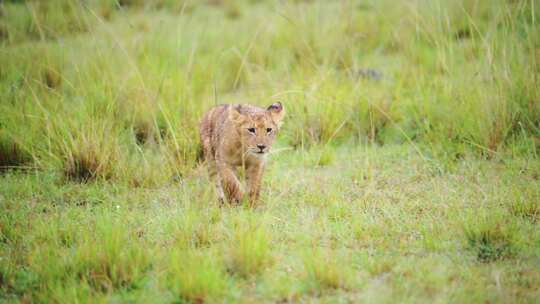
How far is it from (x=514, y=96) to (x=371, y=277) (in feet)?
9.55

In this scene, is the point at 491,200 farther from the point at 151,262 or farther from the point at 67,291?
the point at 67,291

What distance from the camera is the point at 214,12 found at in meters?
11.4

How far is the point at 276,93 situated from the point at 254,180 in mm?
2326

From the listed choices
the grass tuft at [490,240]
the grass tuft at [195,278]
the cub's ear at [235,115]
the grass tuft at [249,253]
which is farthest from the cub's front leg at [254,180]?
the grass tuft at [490,240]

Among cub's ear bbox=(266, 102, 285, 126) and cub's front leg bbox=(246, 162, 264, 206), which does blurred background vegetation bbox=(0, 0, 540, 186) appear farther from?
cub's front leg bbox=(246, 162, 264, 206)

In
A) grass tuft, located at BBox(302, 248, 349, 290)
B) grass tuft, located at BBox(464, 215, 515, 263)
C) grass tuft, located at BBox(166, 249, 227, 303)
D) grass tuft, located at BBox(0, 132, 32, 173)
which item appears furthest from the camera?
grass tuft, located at BBox(0, 132, 32, 173)

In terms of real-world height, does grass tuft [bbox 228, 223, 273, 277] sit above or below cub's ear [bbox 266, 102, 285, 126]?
below

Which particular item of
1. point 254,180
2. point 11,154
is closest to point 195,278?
point 254,180

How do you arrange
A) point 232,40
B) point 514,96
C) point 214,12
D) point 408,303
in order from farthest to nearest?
1. point 214,12
2. point 232,40
3. point 514,96
4. point 408,303

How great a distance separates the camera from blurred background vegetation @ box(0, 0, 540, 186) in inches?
227

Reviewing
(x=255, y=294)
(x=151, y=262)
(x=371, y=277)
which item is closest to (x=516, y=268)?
(x=371, y=277)

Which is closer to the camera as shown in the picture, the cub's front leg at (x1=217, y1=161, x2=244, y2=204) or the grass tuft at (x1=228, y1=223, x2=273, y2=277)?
the grass tuft at (x1=228, y1=223, x2=273, y2=277)

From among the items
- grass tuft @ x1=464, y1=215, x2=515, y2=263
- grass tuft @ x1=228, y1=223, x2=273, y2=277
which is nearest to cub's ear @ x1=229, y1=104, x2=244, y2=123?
grass tuft @ x1=228, y1=223, x2=273, y2=277

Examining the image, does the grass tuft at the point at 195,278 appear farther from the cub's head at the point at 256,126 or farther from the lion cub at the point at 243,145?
the cub's head at the point at 256,126
